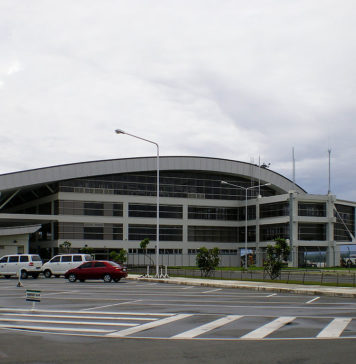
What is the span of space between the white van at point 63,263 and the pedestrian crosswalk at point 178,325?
1017 inches

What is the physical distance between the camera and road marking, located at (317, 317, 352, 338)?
43.8ft

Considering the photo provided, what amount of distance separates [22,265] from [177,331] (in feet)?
111

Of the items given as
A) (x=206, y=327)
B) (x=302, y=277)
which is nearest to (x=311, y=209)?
(x=302, y=277)

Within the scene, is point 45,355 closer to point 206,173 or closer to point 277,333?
point 277,333

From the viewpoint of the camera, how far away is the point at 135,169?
77625mm

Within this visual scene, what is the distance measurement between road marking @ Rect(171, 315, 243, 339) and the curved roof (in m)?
59.0

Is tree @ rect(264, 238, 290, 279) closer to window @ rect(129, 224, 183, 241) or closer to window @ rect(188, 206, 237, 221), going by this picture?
window @ rect(129, 224, 183, 241)

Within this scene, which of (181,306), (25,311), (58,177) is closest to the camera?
(25,311)

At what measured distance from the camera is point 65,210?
7450cm

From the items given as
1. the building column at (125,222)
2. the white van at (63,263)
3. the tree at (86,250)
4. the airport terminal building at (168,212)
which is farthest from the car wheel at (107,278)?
the building column at (125,222)

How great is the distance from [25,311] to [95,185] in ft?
190

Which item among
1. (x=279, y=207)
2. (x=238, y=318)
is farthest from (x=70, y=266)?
(x=279, y=207)

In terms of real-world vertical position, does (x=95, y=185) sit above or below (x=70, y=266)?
above

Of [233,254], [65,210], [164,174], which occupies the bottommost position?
[233,254]
